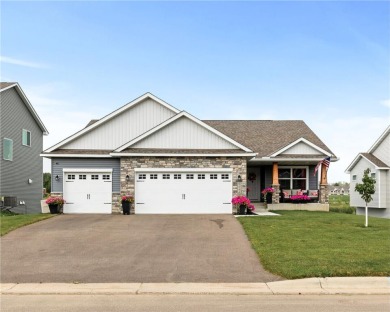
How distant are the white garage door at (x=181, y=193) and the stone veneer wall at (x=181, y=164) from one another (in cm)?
33

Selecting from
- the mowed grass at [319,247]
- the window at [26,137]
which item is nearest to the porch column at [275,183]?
the mowed grass at [319,247]

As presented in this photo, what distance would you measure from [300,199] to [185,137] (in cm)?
892

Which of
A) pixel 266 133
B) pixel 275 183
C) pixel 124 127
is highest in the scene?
pixel 266 133

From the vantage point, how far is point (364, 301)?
7.96m

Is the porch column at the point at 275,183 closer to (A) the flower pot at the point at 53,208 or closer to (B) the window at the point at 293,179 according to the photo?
(B) the window at the point at 293,179

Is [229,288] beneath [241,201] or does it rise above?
beneath

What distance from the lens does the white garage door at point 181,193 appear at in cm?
2256

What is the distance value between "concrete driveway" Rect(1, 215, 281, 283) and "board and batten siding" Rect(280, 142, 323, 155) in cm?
950

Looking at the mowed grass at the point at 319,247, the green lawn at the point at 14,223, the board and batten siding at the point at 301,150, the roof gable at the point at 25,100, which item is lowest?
the green lawn at the point at 14,223

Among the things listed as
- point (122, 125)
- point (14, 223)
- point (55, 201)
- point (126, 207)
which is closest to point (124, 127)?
point (122, 125)

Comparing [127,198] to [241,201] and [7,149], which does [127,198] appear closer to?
[241,201]

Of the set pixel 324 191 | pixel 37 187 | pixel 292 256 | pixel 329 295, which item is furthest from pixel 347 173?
pixel 329 295

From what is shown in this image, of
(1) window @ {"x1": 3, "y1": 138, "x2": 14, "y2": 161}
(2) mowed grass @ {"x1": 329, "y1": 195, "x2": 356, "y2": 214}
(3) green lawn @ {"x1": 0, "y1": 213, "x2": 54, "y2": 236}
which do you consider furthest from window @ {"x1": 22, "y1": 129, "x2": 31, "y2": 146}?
(2) mowed grass @ {"x1": 329, "y1": 195, "x2": 356, "y2": 214}

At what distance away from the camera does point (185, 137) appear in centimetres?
2325
